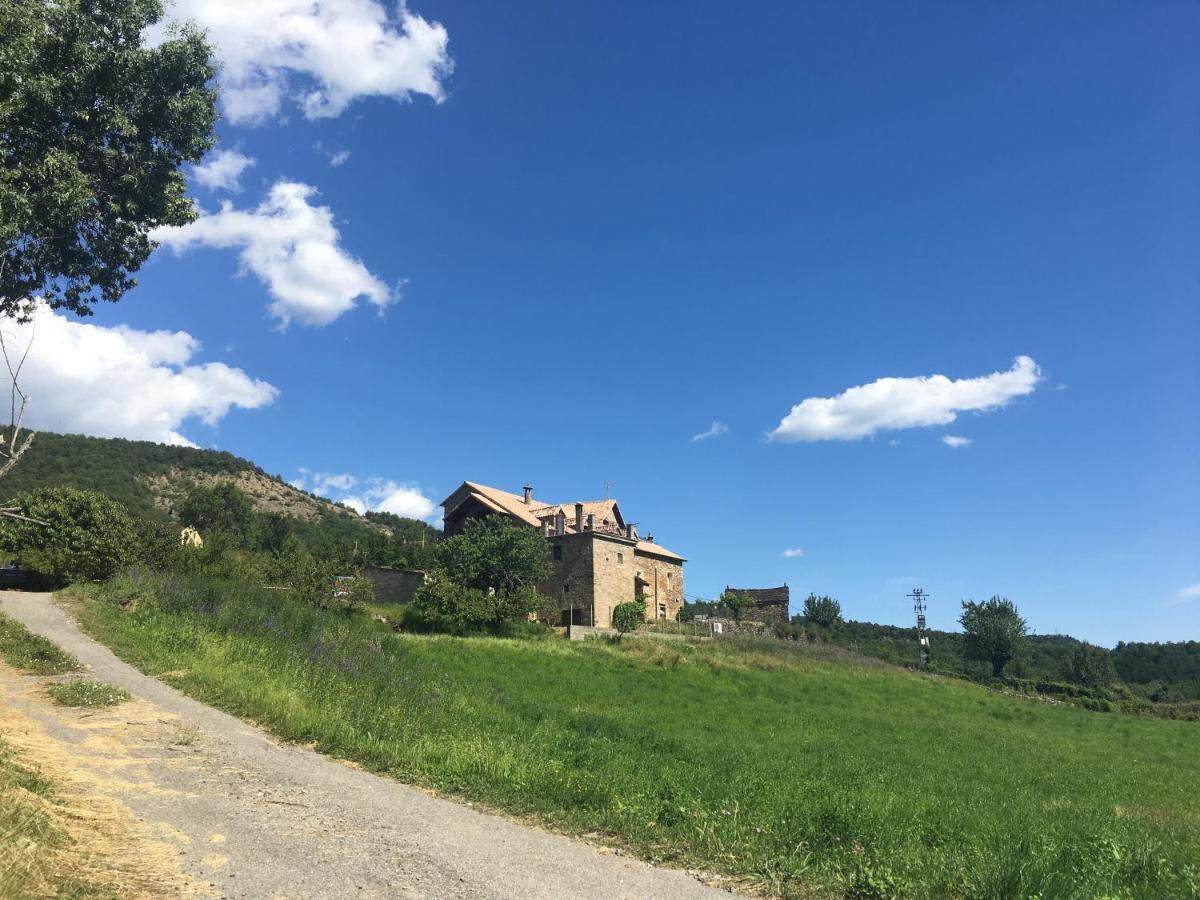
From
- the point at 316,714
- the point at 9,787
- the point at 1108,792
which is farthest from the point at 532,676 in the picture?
the point at 9,787

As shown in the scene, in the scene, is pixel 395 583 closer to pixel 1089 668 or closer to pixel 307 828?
pixel 307 828

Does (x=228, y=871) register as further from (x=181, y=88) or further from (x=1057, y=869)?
(x=181, y=88)

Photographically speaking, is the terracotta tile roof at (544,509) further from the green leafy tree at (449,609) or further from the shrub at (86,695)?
the shrub at (86,695)

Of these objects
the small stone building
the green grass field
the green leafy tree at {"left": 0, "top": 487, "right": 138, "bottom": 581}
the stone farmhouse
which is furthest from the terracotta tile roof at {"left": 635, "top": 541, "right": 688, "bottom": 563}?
the green leafy tree at {"left": 0, "top": 487, "right": 138, "bottom": 581}

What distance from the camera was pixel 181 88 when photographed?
14930mm

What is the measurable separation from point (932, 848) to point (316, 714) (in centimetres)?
893

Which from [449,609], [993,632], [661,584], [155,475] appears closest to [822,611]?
[993,632]

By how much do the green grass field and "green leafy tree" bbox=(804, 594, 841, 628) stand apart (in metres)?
63.7

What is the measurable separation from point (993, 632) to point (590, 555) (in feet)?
171

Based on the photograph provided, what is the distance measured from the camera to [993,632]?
75.4 meters

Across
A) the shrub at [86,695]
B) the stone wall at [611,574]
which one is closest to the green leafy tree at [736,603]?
the stone wall at [611,574]

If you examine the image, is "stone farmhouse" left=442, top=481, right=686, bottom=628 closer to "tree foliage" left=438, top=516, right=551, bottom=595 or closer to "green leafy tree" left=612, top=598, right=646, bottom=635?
"green leafy tree" left=612, top=598, right=646, bottom=635

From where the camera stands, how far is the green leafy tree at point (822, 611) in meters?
93.6

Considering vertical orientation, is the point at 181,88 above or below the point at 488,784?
above
